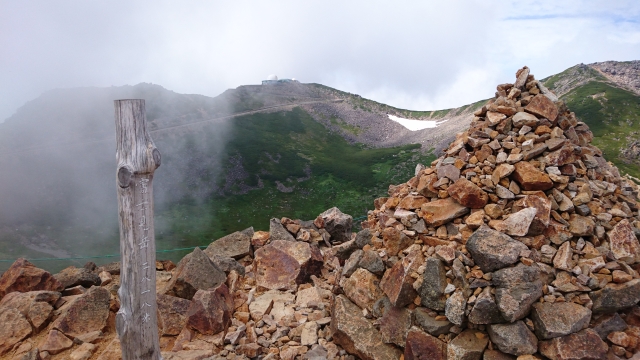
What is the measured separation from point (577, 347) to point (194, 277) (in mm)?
8734

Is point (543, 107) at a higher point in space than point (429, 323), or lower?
higher

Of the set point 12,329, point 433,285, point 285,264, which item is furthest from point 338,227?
point 12,329

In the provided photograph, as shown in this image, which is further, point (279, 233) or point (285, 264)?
point (279, 233)

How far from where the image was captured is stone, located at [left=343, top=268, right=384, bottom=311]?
9.30 m

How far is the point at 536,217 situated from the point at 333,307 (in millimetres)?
4880

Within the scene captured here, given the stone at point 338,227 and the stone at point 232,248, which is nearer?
the stone at point 232,248

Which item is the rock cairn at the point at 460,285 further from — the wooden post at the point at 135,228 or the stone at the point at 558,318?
the wooden post at the point at 135,228

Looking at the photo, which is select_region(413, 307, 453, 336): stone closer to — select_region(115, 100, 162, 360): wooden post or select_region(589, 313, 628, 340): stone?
select_region(589, 313, 628, 340): stone

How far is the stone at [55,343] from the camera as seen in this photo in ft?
28.4

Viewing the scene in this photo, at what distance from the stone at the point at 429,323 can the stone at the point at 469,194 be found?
254 centimetres

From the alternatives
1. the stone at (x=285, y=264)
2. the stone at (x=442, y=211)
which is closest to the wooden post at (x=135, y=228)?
the stone at (x=285, y=264)

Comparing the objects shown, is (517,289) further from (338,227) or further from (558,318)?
(338,227)

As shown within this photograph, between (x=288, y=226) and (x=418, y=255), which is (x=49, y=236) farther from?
(x=418, y=255)

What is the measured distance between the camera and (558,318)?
721 centimetres
